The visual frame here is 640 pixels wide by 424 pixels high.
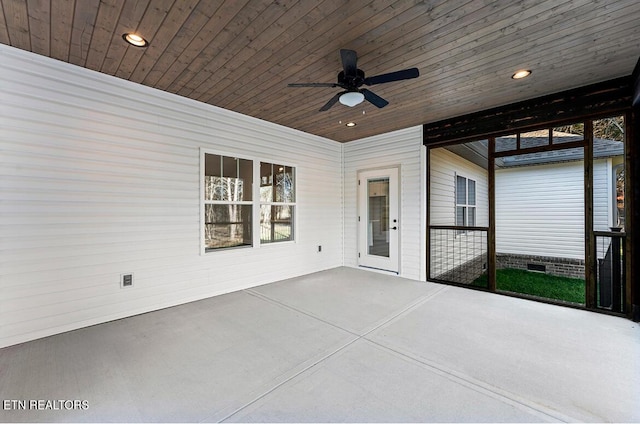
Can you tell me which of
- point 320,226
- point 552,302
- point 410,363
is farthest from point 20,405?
point 552,302

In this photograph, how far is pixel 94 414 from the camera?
Result: 1694 mm

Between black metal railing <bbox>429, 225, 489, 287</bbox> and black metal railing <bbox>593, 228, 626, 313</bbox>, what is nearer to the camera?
black metal railing <bbox>593, 228, 626, 313</bbox>

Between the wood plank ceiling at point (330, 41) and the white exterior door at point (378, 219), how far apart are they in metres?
2.20

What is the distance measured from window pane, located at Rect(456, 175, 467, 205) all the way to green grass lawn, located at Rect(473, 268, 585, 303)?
76.6 inches

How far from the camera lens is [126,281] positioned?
3.26 metres

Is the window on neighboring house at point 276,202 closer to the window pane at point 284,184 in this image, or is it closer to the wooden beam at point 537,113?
the window pane at point 284,184

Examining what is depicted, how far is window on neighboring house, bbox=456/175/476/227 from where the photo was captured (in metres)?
6.50

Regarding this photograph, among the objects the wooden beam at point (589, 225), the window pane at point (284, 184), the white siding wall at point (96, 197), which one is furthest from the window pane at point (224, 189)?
the wooden beam at point (589, 225)

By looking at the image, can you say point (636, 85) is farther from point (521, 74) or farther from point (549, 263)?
point (549, 263)

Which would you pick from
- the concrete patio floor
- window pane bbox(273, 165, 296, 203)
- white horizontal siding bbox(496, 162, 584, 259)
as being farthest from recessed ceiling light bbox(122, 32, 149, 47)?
white horizontal siding bbox(496, 162, 584, 259)

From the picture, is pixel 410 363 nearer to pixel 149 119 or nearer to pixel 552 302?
pixel 552 302

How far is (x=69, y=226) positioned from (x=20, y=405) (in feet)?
5.88

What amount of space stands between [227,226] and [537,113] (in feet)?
16.5

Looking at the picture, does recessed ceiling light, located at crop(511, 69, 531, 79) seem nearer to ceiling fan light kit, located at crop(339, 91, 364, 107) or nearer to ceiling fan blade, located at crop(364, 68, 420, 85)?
ceiling fan blade, located at crop(364, 68, 420, 85)
